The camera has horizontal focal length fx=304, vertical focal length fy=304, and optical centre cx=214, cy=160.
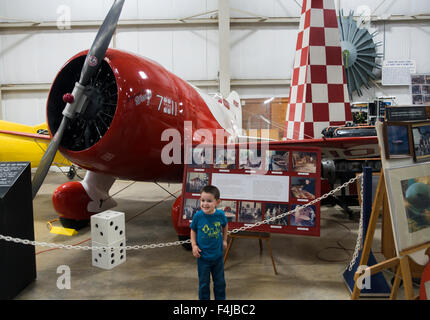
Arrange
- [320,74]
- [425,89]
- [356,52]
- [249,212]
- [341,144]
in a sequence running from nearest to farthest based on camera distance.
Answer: [249,212], [341,144], [320,74], [356,52], [425,89]

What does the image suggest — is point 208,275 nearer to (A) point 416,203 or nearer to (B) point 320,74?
(A) point 416,203

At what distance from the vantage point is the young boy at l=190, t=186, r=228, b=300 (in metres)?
1.67

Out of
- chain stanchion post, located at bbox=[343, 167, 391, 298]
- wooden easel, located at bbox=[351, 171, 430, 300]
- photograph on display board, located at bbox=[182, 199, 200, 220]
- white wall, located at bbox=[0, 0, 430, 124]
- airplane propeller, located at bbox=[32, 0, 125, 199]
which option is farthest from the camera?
white wall, located at bbox=[0, 0, 430, 124]

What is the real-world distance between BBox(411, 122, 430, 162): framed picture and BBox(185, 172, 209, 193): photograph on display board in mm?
1490

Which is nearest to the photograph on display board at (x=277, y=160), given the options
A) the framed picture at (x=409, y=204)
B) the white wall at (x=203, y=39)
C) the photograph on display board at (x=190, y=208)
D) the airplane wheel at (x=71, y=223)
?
the photograph on display board at (x=190, y=208)

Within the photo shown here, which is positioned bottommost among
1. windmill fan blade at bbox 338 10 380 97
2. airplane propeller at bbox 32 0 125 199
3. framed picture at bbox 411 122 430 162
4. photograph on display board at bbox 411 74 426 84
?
framed picture at bbox 411 122 430 162

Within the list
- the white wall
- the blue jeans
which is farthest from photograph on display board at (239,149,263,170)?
the white wall

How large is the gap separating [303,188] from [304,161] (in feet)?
0.71

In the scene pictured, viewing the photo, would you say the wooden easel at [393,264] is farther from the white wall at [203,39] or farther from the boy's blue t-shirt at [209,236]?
the white wall at [203,39]

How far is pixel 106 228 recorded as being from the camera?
248cm

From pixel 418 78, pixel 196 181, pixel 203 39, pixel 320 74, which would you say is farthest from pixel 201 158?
pixel 418 78

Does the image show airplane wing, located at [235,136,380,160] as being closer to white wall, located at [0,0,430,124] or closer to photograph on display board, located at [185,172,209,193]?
photograph on display board, located at [185,172,209,193]
